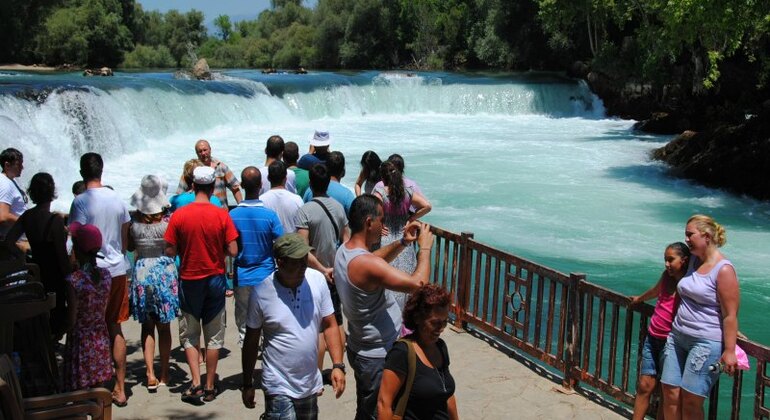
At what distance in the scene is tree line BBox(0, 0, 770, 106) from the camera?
3478cm

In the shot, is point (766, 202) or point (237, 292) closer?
point (237, 292)

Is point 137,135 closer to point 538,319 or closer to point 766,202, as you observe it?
point 766,202

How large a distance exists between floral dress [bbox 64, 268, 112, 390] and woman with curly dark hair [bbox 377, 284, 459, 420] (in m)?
2.79

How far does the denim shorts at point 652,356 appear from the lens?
5.65m

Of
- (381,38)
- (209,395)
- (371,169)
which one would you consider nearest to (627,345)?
(371,169)

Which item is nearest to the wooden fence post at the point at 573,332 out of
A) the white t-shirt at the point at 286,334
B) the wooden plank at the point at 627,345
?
the wooden plank at the point at 627,345

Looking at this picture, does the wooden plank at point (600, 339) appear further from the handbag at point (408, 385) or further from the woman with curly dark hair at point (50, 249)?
the woman with curly dark hair at point (50, 249)

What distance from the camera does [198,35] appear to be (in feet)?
264

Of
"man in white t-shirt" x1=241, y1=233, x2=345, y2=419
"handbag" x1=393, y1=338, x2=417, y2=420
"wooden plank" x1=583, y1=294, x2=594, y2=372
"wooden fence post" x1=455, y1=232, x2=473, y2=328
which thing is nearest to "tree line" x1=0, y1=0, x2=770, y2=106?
"wooden fence post" x1=455, y1=232, x2=473, y2=328

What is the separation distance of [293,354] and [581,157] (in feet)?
71.1

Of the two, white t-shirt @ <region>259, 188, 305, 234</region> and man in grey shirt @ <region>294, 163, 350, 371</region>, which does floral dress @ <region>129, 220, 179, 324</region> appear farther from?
man in grey shirt @ <region>294, 163, 350, 371</region>

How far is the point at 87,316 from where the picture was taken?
19.1 feet

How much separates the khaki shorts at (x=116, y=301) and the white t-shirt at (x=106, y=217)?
0.06 meters

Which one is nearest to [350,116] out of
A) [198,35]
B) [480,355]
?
[480,355]
